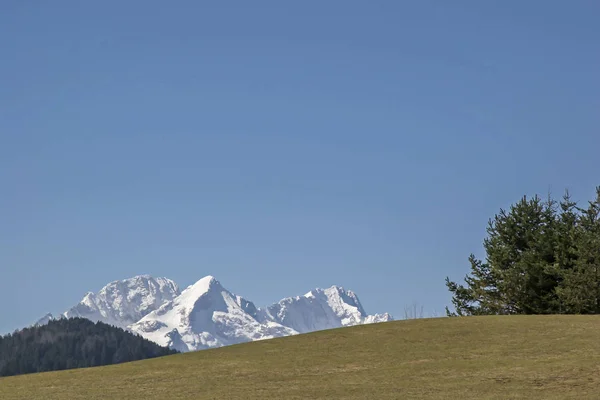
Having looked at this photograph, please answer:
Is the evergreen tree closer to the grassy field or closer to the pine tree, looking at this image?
the pine tree

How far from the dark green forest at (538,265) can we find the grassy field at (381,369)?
2648 centimetres

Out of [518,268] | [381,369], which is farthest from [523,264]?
[381,369]

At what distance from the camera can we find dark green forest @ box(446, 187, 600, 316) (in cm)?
6875

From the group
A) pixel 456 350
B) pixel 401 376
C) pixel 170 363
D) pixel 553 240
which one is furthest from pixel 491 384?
pixel 553 240

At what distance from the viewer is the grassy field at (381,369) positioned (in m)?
27.3

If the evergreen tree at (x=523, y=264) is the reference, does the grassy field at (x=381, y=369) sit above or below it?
below

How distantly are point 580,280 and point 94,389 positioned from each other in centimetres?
4893

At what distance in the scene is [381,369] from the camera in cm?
3195

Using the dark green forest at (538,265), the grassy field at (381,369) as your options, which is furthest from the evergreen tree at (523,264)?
the grassy field at (381,369)

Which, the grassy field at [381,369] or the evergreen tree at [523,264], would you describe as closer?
the grassy field at [381,369]

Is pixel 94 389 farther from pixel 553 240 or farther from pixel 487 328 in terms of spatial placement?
pixel 553 240

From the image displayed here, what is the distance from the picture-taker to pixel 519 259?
78.2m

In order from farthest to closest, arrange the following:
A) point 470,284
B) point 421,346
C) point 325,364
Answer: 1. point 470,284
2. point 421,346
3. point 325,364

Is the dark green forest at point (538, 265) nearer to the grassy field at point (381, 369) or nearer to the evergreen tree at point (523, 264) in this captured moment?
the evergreen tree at point (523, 264)
